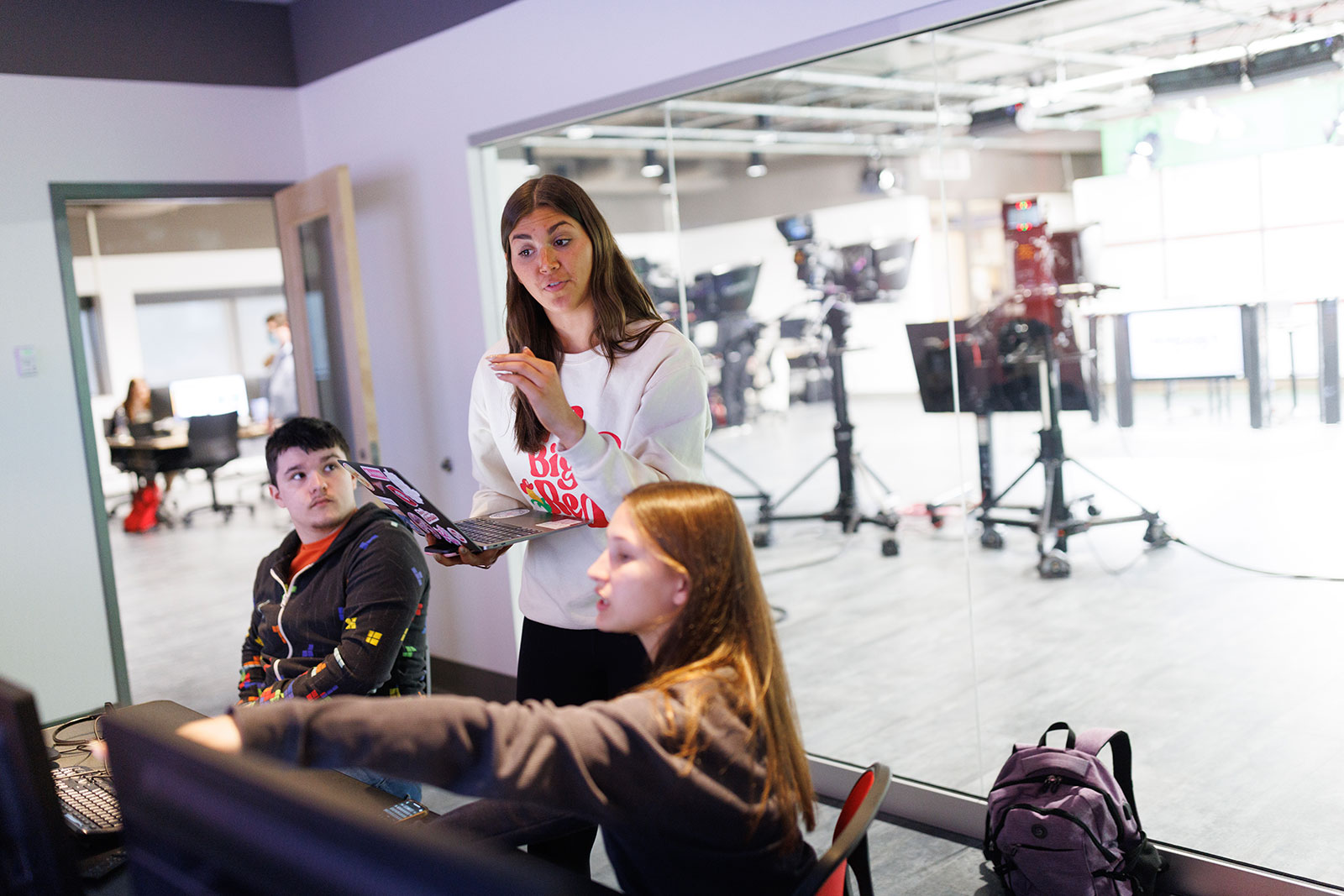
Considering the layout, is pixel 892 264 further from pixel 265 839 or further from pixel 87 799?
pixel 265 839

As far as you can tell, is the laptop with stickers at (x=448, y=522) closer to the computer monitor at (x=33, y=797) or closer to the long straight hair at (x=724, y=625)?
the long straight hair at (x=724, y=625)

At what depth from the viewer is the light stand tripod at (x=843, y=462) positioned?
15.4 ft

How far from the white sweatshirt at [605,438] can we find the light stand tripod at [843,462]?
263 centimetres

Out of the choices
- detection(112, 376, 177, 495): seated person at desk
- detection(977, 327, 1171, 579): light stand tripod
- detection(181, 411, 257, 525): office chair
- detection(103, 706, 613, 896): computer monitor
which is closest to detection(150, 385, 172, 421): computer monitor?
detection(112, 376, 177, 495): seated person at desk

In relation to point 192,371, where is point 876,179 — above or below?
above

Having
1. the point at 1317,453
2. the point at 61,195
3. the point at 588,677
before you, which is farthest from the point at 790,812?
the point at 61,195

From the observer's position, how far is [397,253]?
176 inches

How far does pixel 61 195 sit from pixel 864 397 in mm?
3209

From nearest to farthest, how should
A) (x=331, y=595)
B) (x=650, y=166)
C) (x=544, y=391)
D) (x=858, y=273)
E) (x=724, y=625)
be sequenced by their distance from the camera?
(x=724, y=625) → (x=544, y=391) → (x=331, y=595) → (x=650, y=166) → (x=858, y=273)

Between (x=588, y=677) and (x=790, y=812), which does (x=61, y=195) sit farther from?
(x=790, y=812)

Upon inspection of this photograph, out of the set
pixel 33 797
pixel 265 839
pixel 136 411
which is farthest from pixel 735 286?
pixel 136 411

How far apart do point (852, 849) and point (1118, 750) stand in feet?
5.12

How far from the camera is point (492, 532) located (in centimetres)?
205

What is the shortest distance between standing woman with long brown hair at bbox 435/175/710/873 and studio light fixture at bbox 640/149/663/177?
2.02 metres
